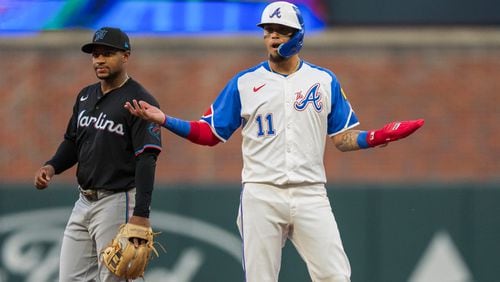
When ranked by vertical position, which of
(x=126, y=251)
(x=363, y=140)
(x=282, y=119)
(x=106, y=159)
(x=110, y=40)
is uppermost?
(x=110, y=40)

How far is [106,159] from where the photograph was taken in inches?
240

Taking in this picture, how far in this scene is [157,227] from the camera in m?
9.70

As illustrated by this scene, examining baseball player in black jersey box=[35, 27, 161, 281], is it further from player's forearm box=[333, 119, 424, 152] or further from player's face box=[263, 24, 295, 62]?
player's forearm box=[333, 119, 424, 152]

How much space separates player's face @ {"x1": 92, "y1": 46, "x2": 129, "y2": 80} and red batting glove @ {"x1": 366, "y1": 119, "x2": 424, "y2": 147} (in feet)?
4.81

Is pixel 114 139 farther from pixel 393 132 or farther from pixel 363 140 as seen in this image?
pixel 393 132

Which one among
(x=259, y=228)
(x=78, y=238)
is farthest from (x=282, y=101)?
(x=78, y=238)

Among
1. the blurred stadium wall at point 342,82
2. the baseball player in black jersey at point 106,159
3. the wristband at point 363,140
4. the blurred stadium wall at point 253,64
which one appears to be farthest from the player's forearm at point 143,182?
the blurred stadium wall at point 342,82

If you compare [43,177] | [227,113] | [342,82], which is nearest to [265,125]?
[227,113]

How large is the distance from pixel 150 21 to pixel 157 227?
402 centimetres

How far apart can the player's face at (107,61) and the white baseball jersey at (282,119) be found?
0.59 metres

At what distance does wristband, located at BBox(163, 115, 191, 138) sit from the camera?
5.87 m

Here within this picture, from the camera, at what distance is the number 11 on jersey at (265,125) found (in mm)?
5957

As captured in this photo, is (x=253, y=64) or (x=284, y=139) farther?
(x=253, y=64)

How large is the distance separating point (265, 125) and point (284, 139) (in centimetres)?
14
